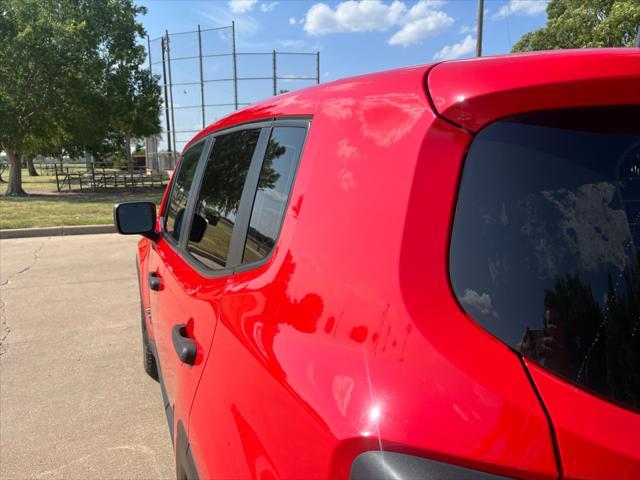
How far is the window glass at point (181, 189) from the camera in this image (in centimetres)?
256

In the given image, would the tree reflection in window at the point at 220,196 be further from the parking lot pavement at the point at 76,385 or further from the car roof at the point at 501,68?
the parking lot pavement at the point at 76,385

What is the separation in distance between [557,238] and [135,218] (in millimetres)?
2461

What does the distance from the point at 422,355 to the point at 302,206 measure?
0.52m

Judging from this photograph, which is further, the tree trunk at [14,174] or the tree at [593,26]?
the tree trunk at [14,174]

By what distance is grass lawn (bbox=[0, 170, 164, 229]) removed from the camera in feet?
37.0

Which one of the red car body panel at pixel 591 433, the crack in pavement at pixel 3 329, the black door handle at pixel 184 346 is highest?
the red car body panel at pixel 591 433

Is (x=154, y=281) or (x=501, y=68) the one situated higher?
(x=501, y=68)

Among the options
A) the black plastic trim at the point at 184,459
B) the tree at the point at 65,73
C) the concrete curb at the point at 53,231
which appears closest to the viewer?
the black plastic trim at the point at 184,459

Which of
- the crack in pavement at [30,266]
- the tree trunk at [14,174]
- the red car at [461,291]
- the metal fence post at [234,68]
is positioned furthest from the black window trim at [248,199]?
the metal fence post at [234,68]

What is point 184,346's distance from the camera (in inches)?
62.8

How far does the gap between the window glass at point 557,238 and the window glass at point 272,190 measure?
570 millimetres

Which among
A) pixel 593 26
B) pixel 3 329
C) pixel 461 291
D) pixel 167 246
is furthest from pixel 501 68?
pixel 593 26

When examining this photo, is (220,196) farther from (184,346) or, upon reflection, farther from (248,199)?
(184,346)

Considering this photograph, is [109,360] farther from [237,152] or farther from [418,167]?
[418,167]
